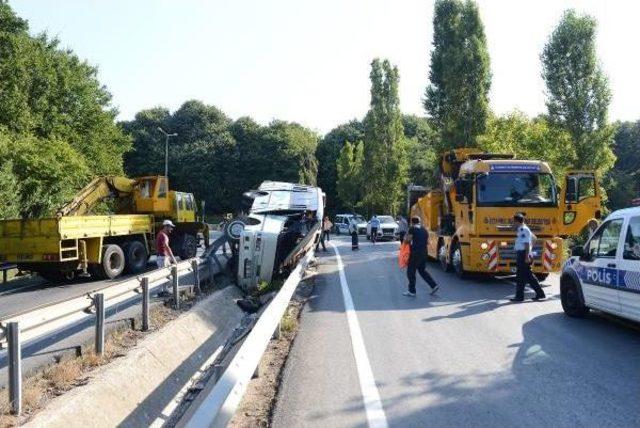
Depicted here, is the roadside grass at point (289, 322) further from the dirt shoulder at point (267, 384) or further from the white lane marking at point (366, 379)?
the white lane marking at point (366, 379)

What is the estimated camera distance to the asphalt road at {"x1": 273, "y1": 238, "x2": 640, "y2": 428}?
16.9 feet

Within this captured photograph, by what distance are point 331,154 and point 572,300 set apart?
60722 millimetres

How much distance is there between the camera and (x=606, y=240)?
859cm

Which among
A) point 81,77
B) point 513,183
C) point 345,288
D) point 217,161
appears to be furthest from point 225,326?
point 217,161

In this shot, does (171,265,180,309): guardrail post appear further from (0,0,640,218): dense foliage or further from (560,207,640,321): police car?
(0,0,640,218): dense foliage

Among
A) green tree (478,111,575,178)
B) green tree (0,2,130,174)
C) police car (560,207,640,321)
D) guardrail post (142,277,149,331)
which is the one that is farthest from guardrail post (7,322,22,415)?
green tree (0,2,130,174)

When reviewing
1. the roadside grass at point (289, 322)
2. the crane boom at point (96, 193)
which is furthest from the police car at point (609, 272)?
the crane boom at point (96, 193)

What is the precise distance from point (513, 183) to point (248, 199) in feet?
24.2

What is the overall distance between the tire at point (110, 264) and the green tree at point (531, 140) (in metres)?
17.1

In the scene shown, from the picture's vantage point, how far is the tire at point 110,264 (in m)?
15.9

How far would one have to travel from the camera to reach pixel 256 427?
4977 millimetres

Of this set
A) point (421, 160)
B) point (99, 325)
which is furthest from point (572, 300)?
point (421, 160)

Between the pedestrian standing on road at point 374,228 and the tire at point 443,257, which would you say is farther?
the pedestrian standing on road at point 374,228

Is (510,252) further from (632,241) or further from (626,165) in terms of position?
(626,165)
